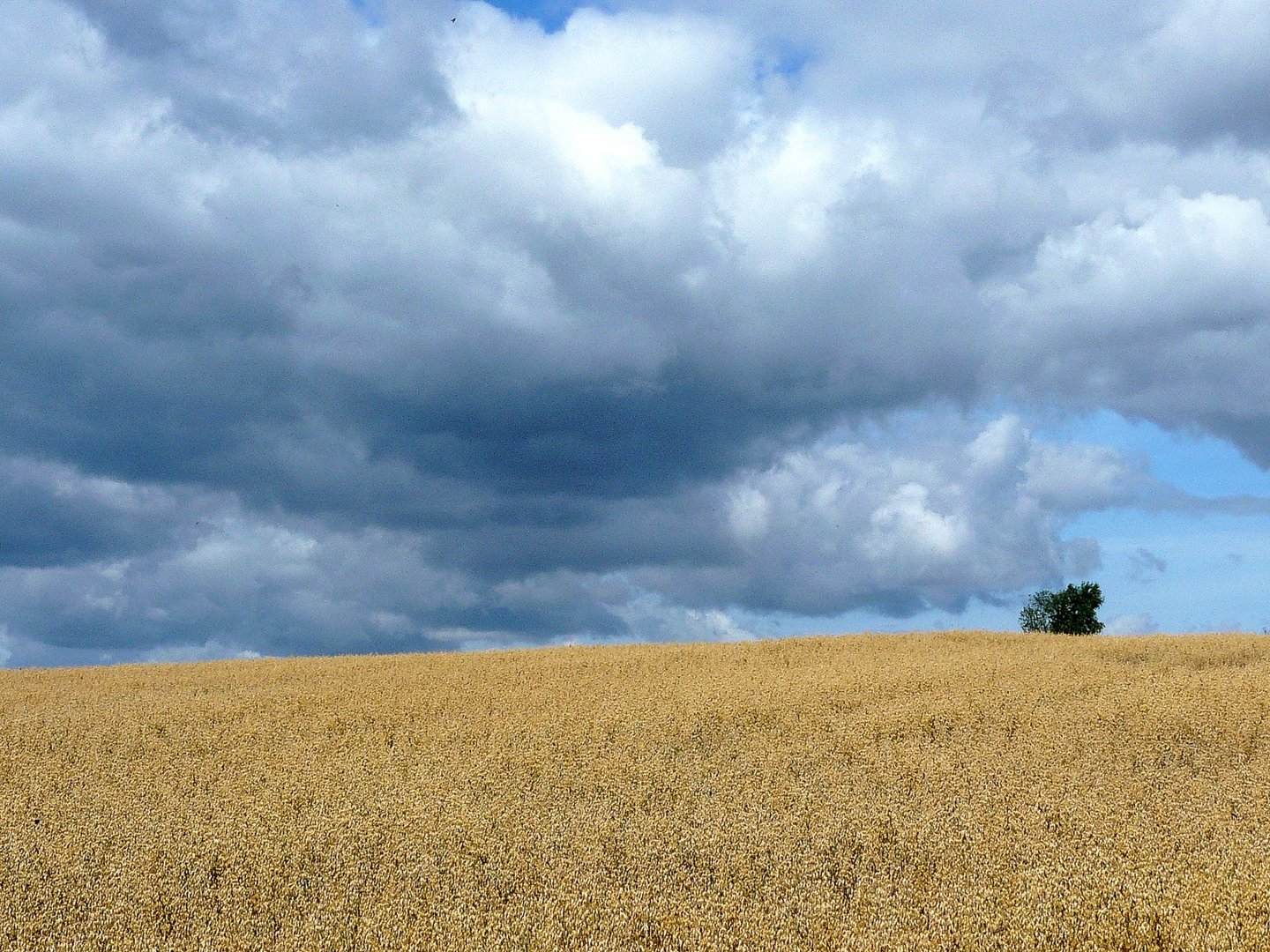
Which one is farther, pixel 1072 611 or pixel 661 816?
pixel 1072 611

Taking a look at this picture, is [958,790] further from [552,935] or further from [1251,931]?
[552,935]

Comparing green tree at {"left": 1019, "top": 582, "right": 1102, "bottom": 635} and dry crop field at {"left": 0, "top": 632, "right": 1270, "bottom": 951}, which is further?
green tree at {"left": 1019, "top": 582, "right": 1102, "bottom": 635}

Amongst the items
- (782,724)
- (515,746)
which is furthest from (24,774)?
(782,724)

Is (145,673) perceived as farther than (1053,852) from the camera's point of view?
Yes

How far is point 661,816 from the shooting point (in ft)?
35.8

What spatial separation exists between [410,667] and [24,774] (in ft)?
28.9

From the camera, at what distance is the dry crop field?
353 inches

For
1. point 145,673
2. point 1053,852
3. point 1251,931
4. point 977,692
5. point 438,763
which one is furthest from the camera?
point 145,673

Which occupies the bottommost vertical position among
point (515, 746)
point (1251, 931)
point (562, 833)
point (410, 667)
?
point (1251, 931)

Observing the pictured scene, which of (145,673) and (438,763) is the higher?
(145,673)

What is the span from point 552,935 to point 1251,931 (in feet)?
18.2

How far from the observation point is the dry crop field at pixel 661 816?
8.97 meters

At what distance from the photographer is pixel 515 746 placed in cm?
1339

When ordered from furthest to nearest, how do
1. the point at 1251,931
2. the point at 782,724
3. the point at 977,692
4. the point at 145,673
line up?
the point at 145,673
the point at 977,692
the point at 782,724
the point at 1251,931
